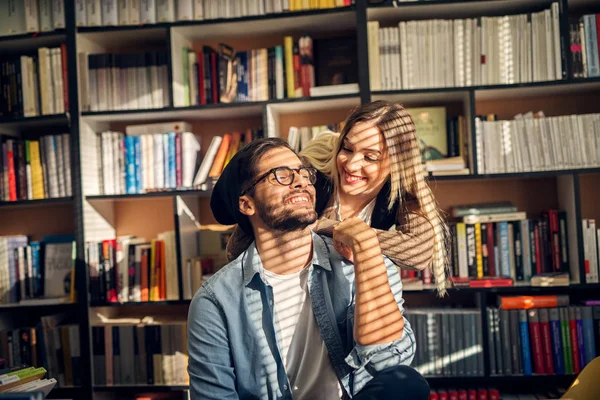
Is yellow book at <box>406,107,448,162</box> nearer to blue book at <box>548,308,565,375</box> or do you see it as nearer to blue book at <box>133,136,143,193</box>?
blue book at <box>548,308,565,375</box>

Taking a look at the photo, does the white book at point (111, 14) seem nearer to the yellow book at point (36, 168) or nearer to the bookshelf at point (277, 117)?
the bookshelf at point (277, 117)

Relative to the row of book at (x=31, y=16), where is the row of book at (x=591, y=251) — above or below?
→ below

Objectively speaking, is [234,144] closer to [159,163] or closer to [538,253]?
[159,163]

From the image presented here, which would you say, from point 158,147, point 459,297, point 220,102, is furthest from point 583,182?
point 158,147

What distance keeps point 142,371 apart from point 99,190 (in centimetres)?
93

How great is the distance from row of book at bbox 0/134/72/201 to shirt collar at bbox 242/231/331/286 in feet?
5.65

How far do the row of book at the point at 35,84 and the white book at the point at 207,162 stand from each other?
74 cm

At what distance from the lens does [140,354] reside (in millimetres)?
2898

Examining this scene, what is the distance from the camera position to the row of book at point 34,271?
298cm

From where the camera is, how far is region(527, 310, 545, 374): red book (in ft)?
8.73

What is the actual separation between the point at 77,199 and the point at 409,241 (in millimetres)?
1729

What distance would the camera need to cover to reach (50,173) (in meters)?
2.98

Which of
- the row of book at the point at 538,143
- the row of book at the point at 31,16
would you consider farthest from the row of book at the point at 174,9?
the row of book at the point at 538,143

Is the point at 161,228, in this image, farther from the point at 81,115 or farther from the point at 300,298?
the point at 300,298
